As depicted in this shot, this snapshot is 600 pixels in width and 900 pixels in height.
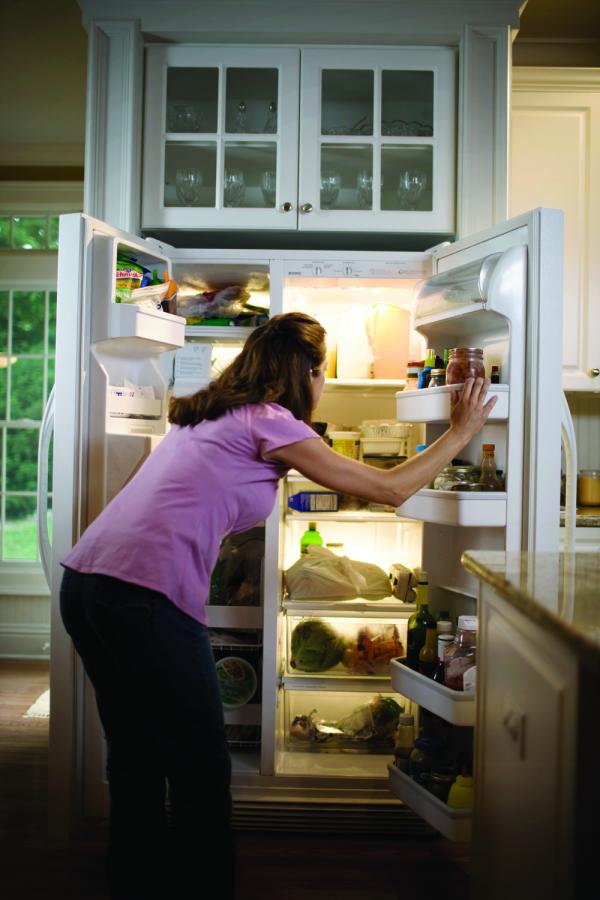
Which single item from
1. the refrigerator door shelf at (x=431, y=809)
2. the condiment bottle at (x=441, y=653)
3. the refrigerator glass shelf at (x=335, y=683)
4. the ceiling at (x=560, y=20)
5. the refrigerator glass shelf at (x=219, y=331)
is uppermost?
the ceiling at (x=560, y=20)

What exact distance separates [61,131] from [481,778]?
338 centimetres

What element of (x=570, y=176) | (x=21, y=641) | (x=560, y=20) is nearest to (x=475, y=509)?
(x=570, y=176)

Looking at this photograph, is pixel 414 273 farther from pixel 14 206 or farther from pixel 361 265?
pixel 14 206

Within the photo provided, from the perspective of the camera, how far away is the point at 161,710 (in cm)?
131

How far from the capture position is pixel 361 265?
2.36 meters

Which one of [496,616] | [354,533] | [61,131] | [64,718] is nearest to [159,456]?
[496,616]

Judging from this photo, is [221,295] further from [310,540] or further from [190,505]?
[190,505]

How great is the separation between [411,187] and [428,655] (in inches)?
57.2

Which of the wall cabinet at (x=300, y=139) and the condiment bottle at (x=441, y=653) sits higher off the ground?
the wall cabinet at (x=300, y=139)

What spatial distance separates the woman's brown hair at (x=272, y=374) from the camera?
1.50m

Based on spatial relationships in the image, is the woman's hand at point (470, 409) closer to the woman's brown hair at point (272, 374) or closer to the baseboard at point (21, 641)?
the woman's brown hair at point (272, 374)

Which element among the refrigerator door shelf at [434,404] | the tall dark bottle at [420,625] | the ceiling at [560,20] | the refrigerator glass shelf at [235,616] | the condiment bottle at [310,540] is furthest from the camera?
the ceiling at [560,20]

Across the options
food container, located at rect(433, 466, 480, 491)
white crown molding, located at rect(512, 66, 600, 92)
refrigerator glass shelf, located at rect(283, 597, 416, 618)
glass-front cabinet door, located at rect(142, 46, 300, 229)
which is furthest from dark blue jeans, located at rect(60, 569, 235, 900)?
white crown molding, located at rect(512, 66, 600, 92)

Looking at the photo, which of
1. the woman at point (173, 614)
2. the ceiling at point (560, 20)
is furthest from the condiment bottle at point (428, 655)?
the ceiling at point (560, 20)
